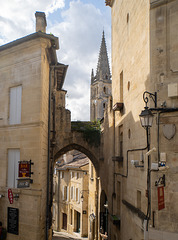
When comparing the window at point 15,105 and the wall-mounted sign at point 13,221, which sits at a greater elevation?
the window at point 15,105

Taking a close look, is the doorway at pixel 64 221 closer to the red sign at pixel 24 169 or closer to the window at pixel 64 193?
the window at pixel 64 193

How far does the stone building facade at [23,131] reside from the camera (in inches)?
427

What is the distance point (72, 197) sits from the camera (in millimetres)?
33594

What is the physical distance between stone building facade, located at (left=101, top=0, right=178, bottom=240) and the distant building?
18424 millimetres

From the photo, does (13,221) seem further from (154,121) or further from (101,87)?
(101,87)

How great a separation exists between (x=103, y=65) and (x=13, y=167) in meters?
73.6

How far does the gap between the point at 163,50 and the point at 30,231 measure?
785 centimetres

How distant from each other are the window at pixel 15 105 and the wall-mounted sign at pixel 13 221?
3496 mm

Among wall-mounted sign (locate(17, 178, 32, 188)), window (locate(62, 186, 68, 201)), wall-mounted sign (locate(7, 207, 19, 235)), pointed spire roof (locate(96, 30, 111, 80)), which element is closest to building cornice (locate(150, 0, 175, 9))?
wall-mounted sign (locate(17, 178, 32, 188))

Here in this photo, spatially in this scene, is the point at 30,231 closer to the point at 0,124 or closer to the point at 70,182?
the point at 0,124

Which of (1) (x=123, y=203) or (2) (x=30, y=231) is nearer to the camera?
(2) (x=30, y=231)

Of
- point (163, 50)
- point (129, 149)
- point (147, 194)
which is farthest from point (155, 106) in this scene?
point (129, 149)

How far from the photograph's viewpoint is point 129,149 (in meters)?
11.0

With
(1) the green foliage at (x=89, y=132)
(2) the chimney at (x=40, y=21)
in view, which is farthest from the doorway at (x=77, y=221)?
(2) the chimney at (x=40, y=21)
